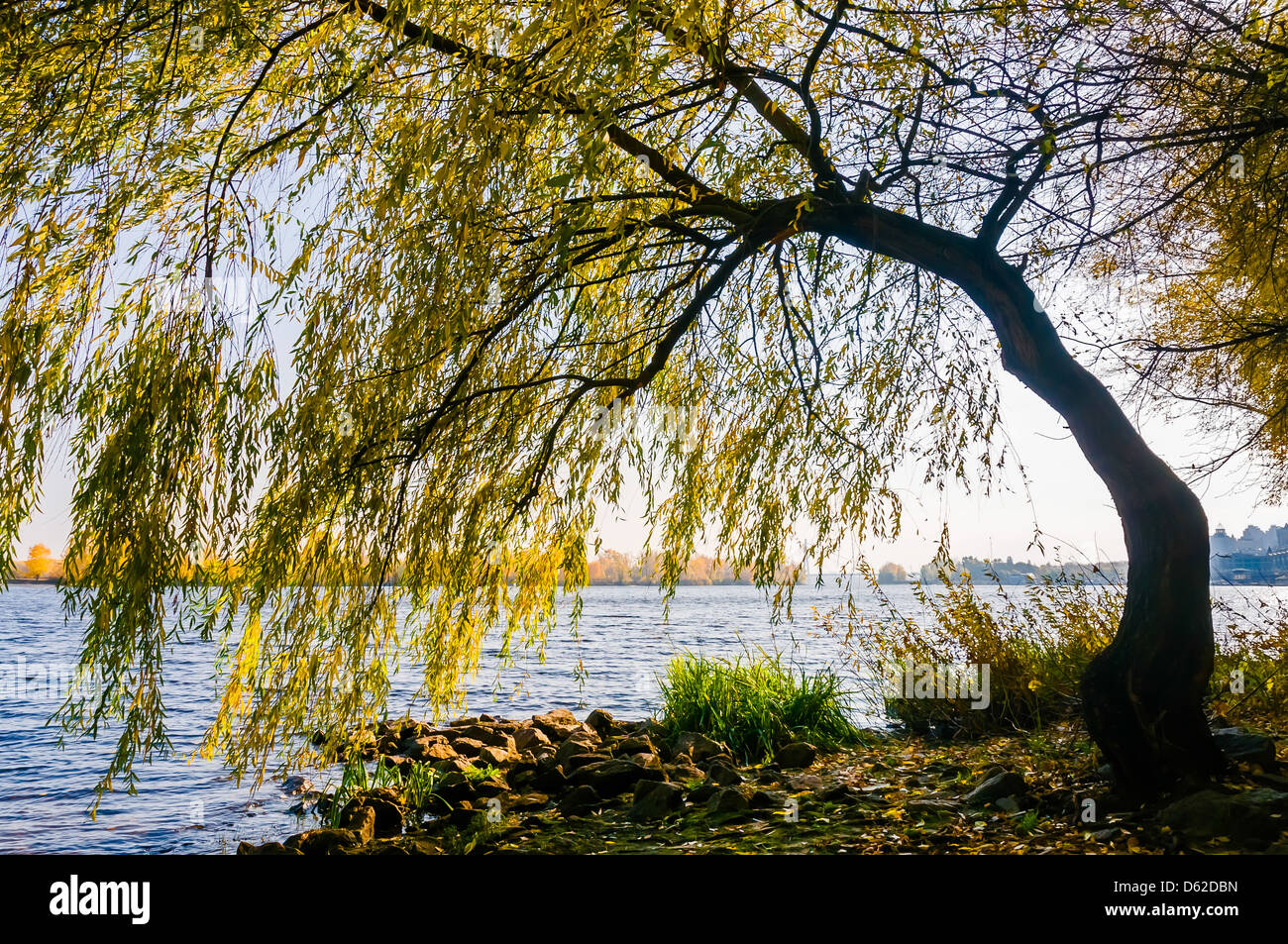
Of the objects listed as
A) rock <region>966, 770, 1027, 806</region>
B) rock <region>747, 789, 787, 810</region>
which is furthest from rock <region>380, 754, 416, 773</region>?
rock <region>966, 770, 1027, 806</region>

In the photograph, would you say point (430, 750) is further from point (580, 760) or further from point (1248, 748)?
point (1248, 748)

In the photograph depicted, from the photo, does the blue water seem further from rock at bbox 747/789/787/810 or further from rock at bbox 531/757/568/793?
rock at bbox 747/789/787/810

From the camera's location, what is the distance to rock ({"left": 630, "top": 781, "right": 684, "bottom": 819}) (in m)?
6.14

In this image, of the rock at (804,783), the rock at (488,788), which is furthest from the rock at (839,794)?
the rock at (488,788)

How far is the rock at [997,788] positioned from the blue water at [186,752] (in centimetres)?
172

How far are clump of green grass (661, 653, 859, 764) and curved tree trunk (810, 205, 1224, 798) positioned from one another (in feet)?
11.5

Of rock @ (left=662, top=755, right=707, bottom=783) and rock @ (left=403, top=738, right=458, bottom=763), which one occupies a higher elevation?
rock @ (left=662, top=755, right=707, bottom=783)

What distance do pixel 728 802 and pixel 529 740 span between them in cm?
391

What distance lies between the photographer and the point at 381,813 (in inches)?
262

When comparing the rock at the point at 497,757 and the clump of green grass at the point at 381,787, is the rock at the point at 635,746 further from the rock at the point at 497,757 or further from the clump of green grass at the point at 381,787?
the clump of green grass at the point at 381,787

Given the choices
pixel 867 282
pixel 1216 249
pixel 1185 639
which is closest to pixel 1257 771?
pixel 1185 639

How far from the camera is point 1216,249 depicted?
766 centimetres

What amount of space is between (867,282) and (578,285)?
263 centimetres

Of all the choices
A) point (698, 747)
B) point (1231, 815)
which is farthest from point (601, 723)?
point (1231, 815)
